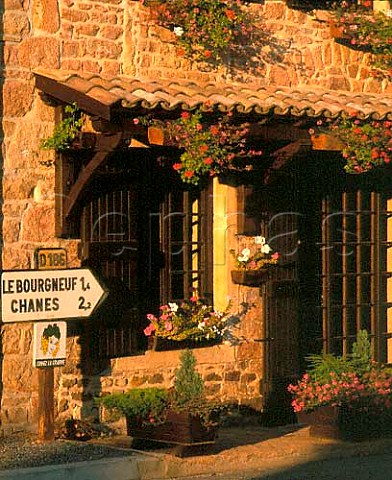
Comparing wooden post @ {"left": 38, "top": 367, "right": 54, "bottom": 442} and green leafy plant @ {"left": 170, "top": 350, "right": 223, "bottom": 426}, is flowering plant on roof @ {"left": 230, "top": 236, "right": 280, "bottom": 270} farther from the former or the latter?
wooden post @ {"left": 38, "top": 367, "right": 54, "bottom": 442}

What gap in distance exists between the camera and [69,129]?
12.2 m

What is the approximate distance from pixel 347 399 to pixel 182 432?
175 cm

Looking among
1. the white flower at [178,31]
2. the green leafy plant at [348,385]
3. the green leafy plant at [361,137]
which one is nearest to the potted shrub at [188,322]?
the green leafy plant at [348,385]

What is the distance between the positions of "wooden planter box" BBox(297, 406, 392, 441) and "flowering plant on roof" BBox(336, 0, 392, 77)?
3997 millimetres

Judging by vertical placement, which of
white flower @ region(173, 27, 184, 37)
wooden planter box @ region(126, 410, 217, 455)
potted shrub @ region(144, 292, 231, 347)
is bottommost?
wooden planter box @ region(126, 410, 217, 455)

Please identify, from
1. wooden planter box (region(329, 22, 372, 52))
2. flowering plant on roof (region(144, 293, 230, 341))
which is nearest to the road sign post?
flowering plant on roof (region(144, 293, 230, 341))

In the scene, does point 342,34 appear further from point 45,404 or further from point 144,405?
point 45,404

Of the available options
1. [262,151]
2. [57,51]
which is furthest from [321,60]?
[57,51]

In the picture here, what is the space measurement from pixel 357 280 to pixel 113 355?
3.37 m

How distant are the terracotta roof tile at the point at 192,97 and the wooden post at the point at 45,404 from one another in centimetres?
218

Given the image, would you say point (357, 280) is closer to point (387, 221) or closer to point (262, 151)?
point (387, 221)

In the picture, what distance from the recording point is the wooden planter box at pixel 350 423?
12.3 meters

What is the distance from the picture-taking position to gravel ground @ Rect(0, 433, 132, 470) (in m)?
10.6

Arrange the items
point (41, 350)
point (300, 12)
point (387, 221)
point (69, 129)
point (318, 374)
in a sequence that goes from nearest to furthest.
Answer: point (41, 350), point (69, 129), point (318, 374), point (300, 12), point (387, 221)
